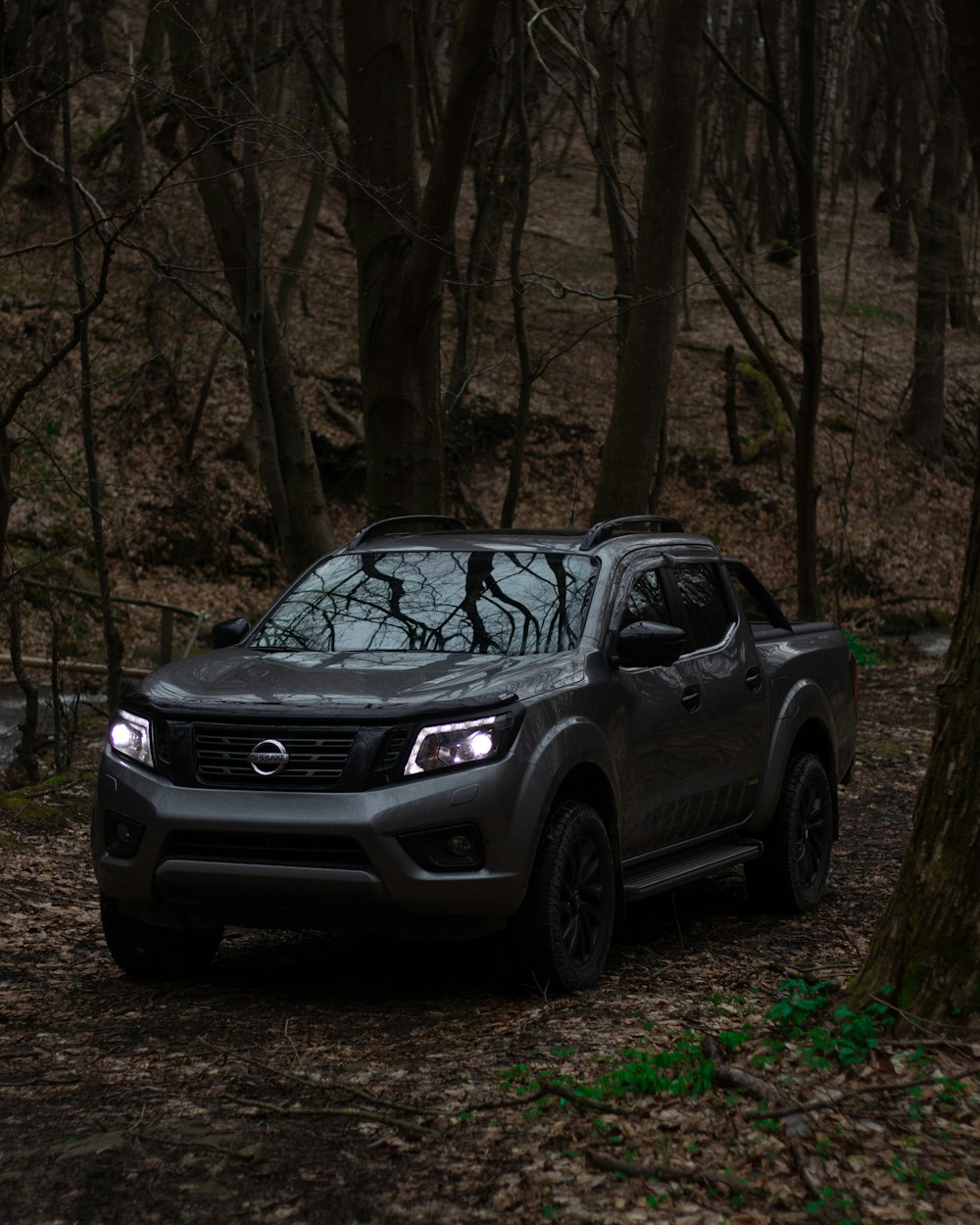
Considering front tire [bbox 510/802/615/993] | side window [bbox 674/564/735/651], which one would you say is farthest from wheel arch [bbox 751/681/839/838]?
front tire [bbox 510/802/615/993]

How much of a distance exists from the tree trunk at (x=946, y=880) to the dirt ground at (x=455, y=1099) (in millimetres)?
169

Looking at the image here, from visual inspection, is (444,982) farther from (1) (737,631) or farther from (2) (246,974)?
(1) (737,631)

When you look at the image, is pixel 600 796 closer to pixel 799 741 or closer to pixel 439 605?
pixel 439 605

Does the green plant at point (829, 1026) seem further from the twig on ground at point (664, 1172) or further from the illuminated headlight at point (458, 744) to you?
the illuminated headlight at point (458, 744)

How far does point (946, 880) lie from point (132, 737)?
10.6 feet

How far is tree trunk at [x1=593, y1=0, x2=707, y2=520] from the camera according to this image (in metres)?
12.7

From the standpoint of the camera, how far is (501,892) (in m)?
5.57

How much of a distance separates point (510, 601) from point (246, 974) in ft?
6.73

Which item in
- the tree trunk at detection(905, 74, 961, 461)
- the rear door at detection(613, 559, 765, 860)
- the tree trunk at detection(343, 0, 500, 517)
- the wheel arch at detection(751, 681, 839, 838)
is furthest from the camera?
the tree trunk at detection(905, 74, 961, 461)

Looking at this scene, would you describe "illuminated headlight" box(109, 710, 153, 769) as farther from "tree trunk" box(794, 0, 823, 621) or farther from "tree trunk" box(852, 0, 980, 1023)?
"tree trunk" box(794, 0, 823, 621)

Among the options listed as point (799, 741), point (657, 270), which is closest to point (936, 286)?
point (657, 270)

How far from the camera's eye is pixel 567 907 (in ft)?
19.6

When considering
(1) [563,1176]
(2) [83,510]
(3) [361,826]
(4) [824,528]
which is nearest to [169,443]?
(2) [83,510]

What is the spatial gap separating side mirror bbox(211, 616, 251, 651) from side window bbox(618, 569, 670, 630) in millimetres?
1827
